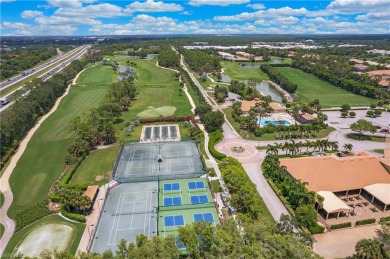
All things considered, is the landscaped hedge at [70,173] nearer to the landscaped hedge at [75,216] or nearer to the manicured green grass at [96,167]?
the manicured green grass at [96,167]

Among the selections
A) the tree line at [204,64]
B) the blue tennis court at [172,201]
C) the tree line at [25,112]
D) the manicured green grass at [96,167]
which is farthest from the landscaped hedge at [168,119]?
the tree line at [204,64]

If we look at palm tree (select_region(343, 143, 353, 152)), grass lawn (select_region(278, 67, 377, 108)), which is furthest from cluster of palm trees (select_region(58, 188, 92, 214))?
grass lawn (select_region(278, 67, 377, 108))

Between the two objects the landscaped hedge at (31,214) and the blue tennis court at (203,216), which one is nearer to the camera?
the landscaped hedge at (31,214)

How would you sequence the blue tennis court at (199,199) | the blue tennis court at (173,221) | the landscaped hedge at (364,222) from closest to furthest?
1. the landscaped hedge at (364,222)
2. the blue tennis court at (173,221)
3. the blue tennis court at (199,199)

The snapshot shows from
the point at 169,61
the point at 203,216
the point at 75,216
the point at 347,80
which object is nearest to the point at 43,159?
the point at 75,216

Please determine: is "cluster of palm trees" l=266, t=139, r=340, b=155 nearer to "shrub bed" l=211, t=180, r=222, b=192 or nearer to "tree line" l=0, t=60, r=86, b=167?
"shrub bed" l=211, t=180, r=222, b=192

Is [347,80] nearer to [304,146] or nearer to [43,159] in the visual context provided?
[304,146]

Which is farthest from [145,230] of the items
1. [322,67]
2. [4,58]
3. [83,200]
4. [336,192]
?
[4,58]
